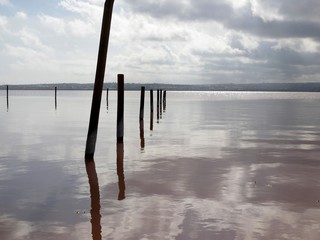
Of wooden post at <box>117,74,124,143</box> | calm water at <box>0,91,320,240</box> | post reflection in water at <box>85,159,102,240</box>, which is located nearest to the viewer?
post reflection in water at <box>85,159,102,240</box>

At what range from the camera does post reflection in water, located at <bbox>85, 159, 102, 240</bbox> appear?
22.1 feet

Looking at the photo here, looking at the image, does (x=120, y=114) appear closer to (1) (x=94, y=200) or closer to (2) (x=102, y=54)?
(2) (x=102, y=54)

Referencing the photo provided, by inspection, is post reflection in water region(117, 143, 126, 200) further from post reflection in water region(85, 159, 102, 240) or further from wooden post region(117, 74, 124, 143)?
wooden post region(117, 74, 124, 143)

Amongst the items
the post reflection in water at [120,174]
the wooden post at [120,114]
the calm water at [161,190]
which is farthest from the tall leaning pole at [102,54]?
the wooden post at [120,114]

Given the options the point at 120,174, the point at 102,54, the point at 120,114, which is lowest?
the point at 120,174

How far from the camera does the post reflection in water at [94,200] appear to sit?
6734mm

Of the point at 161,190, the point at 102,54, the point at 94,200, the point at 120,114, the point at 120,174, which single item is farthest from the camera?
the point at 120,114

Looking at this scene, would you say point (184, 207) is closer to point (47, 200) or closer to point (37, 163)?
point (47, 200)

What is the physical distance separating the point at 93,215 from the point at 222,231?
230 cm

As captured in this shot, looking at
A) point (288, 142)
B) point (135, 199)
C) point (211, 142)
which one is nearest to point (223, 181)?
point (135, 199)

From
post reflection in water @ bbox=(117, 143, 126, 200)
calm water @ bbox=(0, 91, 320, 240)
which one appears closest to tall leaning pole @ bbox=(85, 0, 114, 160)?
post reflection in water @ bbox=(117, 143, 126, 200)

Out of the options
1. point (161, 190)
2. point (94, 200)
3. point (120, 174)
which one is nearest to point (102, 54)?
point (120, 174)

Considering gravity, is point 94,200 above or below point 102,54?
below

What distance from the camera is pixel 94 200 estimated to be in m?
8.80
